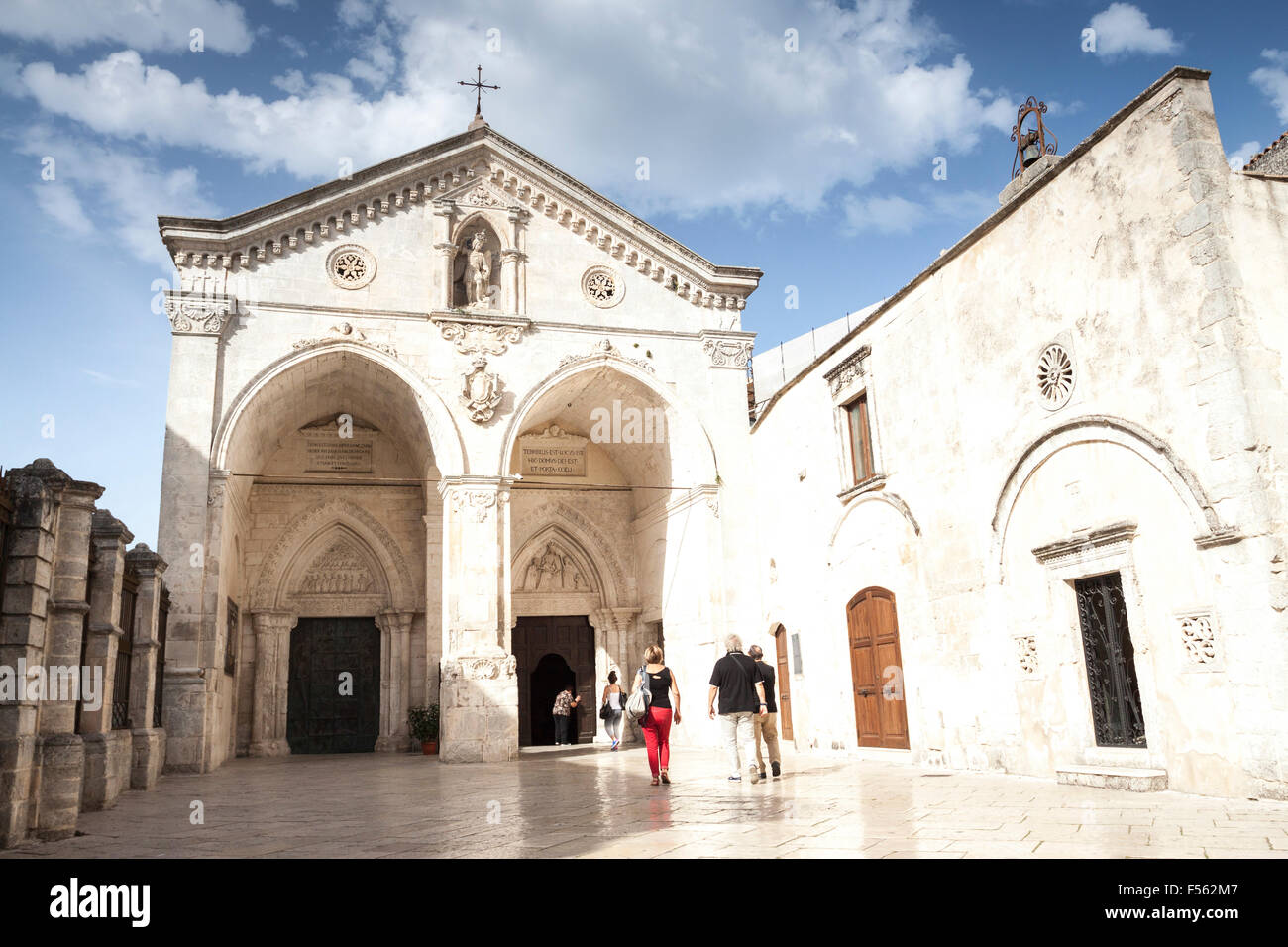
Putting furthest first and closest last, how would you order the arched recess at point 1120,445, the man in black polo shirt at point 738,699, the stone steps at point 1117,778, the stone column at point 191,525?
the stone column at point 191,525 < the man in black polo shirt at point 738,699 < the stone steps at point 1117,778 < the arched recess at point 1120,445

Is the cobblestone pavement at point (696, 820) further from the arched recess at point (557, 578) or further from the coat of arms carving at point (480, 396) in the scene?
the arched recess at point (557, 578)

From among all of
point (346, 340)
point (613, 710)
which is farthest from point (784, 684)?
point (346, 340)

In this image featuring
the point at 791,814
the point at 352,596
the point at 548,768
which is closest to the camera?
the point at 791,814

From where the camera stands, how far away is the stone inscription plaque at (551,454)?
21.0 m

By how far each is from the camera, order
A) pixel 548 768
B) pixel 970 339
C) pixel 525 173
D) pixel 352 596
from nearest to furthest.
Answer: pixel 970 339 < pixel 548 768 < pixel 525 173 < pixel 352 596

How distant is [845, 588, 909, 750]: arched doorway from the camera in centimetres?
1255

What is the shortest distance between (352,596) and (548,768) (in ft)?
28.1

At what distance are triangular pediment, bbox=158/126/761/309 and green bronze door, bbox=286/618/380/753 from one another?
801 cm

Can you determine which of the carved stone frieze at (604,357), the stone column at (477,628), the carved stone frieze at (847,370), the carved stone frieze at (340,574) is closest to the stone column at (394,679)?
the carved stone frieze at (340,574)

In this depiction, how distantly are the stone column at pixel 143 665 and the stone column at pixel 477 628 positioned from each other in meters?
4.94

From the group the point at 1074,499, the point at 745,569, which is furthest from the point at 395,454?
the point at 1074,499

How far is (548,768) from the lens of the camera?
541 inches

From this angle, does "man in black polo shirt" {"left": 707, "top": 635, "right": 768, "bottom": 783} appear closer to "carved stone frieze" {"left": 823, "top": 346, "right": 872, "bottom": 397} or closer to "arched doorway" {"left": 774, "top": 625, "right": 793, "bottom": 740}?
"carved stone frieze" {"left": 823, "top": 346, "right": 872, "bottom": 397}
